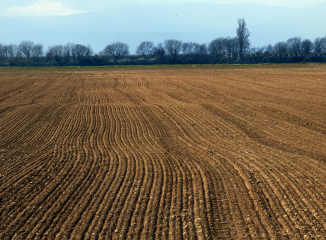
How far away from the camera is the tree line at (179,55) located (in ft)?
298

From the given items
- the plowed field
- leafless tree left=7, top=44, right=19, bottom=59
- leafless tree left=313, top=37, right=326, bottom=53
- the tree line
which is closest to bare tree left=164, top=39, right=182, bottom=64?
the tree line

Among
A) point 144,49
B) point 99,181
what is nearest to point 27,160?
point 99,181

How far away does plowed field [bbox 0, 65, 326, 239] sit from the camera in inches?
261

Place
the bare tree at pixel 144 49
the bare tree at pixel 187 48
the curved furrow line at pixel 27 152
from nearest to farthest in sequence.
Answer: the curved furrow line at pixel 27 152, the bare tree at pixel 144 49, the bare tree at pixel 187 48

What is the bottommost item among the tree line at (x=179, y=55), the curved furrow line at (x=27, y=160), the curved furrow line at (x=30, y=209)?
the curved furrow line at (x=30, y=209)

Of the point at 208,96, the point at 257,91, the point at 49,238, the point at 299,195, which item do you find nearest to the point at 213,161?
the point at 299,195

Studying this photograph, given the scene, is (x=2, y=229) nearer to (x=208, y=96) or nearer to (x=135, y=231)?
(x=135, y=231)

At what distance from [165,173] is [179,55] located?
100868mm

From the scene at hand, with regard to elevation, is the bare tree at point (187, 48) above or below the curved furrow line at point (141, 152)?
above

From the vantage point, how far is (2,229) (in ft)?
21.6

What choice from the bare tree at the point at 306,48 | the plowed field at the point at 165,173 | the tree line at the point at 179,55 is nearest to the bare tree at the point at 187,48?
the tree line at the point at 179,55

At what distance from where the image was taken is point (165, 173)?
946 centimetres

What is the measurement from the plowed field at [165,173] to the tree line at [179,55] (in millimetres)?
77301

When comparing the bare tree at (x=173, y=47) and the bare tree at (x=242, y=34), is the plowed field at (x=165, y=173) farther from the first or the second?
the bare tree at (x=173, y=47)
